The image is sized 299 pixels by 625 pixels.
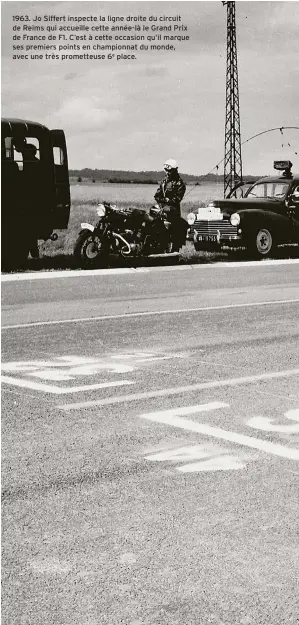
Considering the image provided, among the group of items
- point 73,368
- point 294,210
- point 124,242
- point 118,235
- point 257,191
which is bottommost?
point 73,368

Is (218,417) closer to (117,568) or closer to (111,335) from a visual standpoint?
(117,568)

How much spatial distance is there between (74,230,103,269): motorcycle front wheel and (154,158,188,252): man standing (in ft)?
5.23

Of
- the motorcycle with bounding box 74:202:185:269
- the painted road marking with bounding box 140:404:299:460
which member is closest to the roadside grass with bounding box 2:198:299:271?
the motorcycle with bounding box 74:202:185:269

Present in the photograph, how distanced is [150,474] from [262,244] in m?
16.1

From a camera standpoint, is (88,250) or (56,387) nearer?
(56,387)

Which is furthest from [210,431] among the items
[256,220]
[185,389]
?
[256,220]

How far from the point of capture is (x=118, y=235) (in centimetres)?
1709

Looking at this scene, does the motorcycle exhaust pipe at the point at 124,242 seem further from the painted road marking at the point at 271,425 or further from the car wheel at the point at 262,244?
the painted road marking at the point at 271,425

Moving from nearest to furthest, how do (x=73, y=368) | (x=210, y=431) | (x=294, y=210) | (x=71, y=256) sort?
1. (x=210, y=431)
2. (x=73, y=368)
3. (x=71, y=256)
4. (x=294, y=210)

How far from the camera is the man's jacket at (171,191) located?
18.0 m

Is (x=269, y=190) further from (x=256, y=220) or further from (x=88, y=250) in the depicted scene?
(x=88, y=250)

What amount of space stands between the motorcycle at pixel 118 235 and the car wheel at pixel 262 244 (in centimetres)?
328

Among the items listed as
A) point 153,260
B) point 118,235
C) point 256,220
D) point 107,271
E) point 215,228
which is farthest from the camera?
point 215,228

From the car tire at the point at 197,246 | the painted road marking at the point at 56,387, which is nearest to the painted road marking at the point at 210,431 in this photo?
the painted road marking at the point at 56,387
